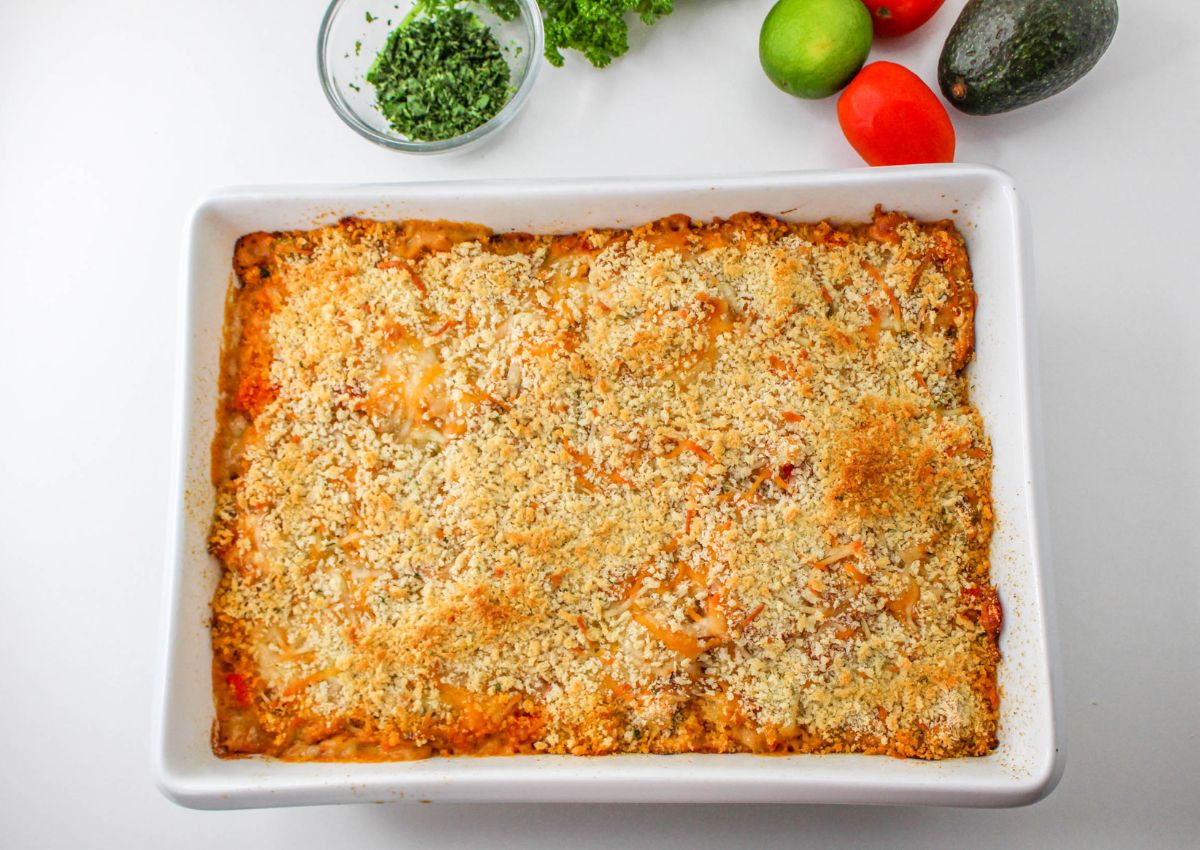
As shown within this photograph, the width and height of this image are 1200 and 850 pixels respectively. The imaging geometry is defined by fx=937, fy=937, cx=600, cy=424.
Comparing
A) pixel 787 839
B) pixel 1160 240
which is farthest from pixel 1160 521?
pixel 787 839

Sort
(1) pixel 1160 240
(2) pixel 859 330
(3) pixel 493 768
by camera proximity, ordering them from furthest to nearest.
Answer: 1. (1) pixel 1160 240
2. (2) pixel 859 330
3. (3) pixel 493 768

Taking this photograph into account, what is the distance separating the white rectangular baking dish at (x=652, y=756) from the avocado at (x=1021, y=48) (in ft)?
1.18

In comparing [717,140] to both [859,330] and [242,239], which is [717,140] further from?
[242,239]

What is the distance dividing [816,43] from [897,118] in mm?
225

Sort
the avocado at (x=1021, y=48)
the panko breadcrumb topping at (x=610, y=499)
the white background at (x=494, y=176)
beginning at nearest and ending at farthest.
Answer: the panko breadcrumb topping at (x=610, y=499), the avocado at (x=1021, y=48), the white background at (x=494, y=176)

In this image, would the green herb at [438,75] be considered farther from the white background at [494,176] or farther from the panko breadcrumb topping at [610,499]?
the panko breadcrumb topping at [610,499]

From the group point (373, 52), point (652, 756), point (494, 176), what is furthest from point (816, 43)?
point (652, 756)

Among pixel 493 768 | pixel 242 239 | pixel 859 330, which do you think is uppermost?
pixel 242 239

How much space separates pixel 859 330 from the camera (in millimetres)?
1753

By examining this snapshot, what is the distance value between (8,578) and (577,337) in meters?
1.39

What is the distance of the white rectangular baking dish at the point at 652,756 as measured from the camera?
61.5 inches

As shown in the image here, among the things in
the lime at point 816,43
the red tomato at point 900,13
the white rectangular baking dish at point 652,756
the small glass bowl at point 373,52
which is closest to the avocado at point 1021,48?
the red tomato at point 900,13

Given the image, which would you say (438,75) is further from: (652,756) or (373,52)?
(652,756)

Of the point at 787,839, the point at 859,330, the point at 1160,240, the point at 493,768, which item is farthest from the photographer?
the point at 1160,240
